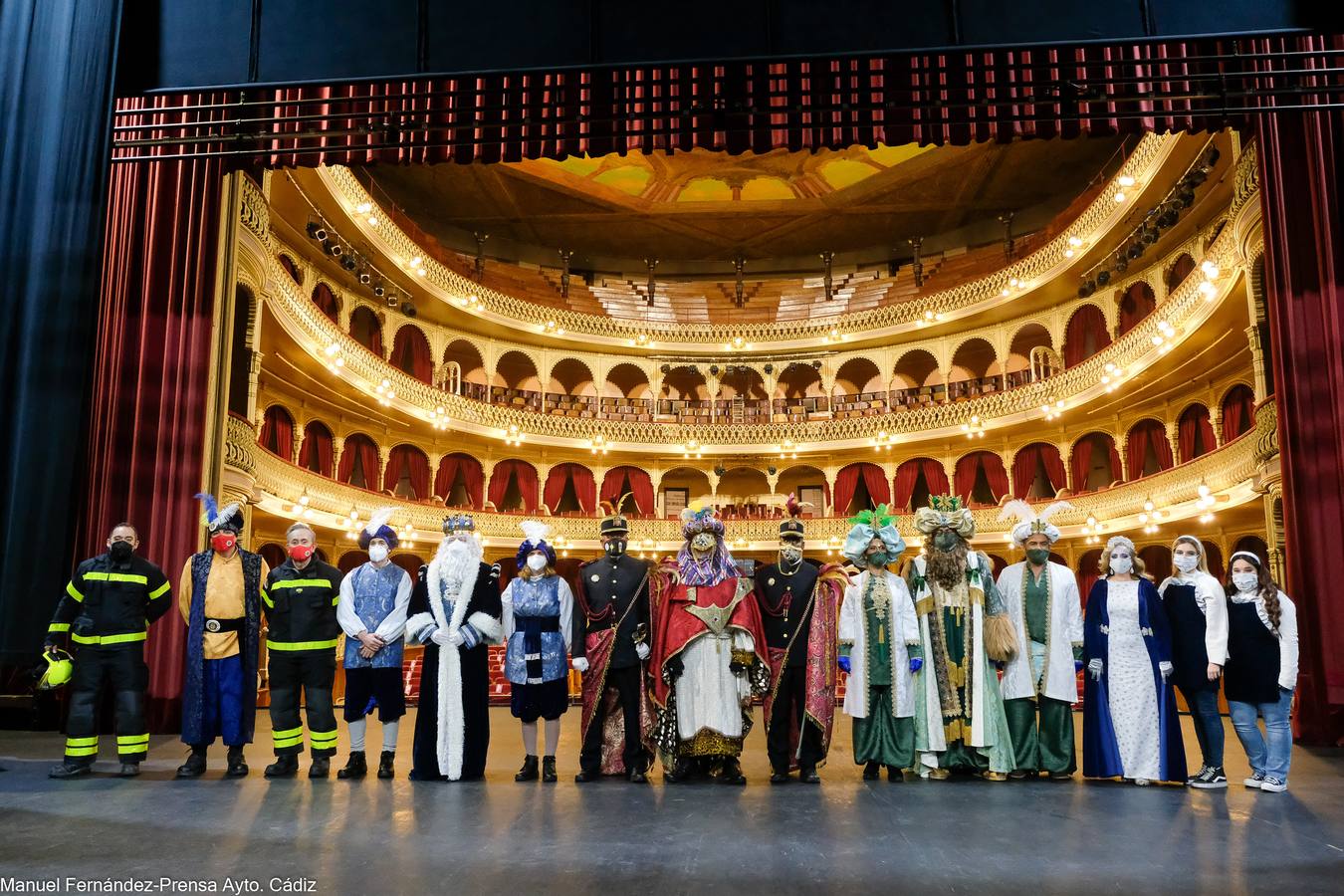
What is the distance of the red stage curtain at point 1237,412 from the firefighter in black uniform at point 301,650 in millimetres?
16094

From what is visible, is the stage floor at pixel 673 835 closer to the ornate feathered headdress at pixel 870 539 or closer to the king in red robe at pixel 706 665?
the king in red robe at pixel 706 665

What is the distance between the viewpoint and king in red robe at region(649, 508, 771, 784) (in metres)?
6.03

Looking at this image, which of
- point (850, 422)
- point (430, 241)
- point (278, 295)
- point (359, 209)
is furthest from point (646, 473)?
point (278, 295)

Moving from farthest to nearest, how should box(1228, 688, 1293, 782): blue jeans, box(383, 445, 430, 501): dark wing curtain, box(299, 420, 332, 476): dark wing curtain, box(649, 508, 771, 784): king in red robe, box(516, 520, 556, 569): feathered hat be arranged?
box(383, 445, 430, 501): dark wing curtain → box(299, 420, 332, 476): dark wing curtain → box(516, 520, 556, 569): feathered hat → box(649, 508, 771, 784): king in red robe → box(1228, 688, 1293, 782): blue jeans

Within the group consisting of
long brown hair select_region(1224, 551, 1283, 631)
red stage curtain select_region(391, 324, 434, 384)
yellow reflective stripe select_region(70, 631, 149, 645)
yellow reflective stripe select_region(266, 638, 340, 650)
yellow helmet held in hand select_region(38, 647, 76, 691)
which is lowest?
yellow helmet held in hand select_region(38, 647, 76, 691)

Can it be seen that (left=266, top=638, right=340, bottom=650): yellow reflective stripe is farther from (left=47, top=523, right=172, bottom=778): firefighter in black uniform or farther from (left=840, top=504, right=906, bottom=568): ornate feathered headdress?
(left=840, top=504, right=906, bottom=568): ornate feathered headdress

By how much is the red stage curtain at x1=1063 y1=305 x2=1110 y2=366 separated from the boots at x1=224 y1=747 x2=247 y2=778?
1955 centimetres

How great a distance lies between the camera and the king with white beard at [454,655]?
5.95 meters

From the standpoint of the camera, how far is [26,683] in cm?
855

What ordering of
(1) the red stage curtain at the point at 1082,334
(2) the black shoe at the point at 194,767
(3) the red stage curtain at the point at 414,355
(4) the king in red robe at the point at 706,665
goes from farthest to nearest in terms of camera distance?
(3) the red stage curtain at the point at 414,355, (1) the red stage curtain at the point at 1082,334, (4) the king in red robe at the point at 706,665, (2) the black shoe at the point at 194,767

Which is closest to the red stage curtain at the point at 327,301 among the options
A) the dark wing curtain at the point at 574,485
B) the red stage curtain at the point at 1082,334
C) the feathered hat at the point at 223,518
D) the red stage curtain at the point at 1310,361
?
the dark wing curtain at the point at 574,485

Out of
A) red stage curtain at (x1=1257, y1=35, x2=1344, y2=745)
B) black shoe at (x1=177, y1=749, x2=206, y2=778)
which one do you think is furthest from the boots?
red stage curtain at (x1=1257, y1=35, x2=1344, y2=745)

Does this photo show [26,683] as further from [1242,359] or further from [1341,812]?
[1242,359]

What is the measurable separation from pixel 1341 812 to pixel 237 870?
5.65m
